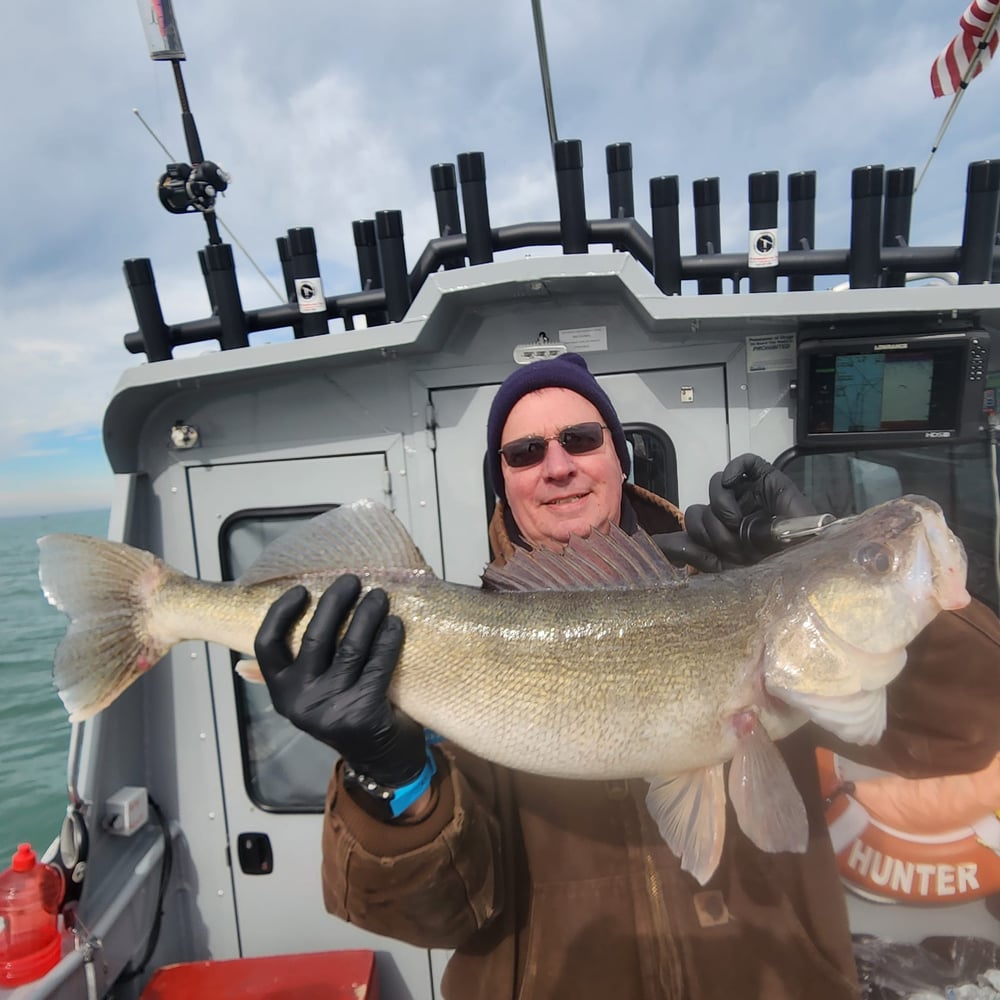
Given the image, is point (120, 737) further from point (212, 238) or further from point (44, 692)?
point (44, 692)

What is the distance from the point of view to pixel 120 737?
357cm

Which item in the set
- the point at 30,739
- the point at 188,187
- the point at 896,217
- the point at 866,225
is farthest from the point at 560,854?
the point at 30,739

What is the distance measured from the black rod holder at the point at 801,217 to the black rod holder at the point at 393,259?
199 cm

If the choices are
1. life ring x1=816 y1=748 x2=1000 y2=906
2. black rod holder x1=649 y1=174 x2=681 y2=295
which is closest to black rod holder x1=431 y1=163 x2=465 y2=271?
black rod holder x1=649 y1=174 x2=681 y2=295

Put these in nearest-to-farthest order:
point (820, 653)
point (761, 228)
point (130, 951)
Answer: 1. point (820, 653)
2. point (761, 228)
3. point (130, 951)

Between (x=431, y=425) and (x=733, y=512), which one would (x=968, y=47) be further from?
(x=431, y=425)

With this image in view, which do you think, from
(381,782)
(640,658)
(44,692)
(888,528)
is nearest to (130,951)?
(381,782)

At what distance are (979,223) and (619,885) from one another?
3.19 metres

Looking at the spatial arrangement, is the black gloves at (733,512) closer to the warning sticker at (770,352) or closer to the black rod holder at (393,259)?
the warning sticker at (770,352)

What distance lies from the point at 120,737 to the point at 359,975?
1.77 m

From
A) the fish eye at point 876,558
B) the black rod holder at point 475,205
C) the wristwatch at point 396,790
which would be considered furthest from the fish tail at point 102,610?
the black rod holder at point 475,205

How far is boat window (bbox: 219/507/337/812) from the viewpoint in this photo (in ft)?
12.0

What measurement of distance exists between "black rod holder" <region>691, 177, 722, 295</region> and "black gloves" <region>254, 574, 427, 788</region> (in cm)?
254

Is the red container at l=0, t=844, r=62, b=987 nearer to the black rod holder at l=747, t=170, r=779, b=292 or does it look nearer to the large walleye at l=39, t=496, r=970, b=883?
the large walleye at l=39, t=496, r=970, b=883
